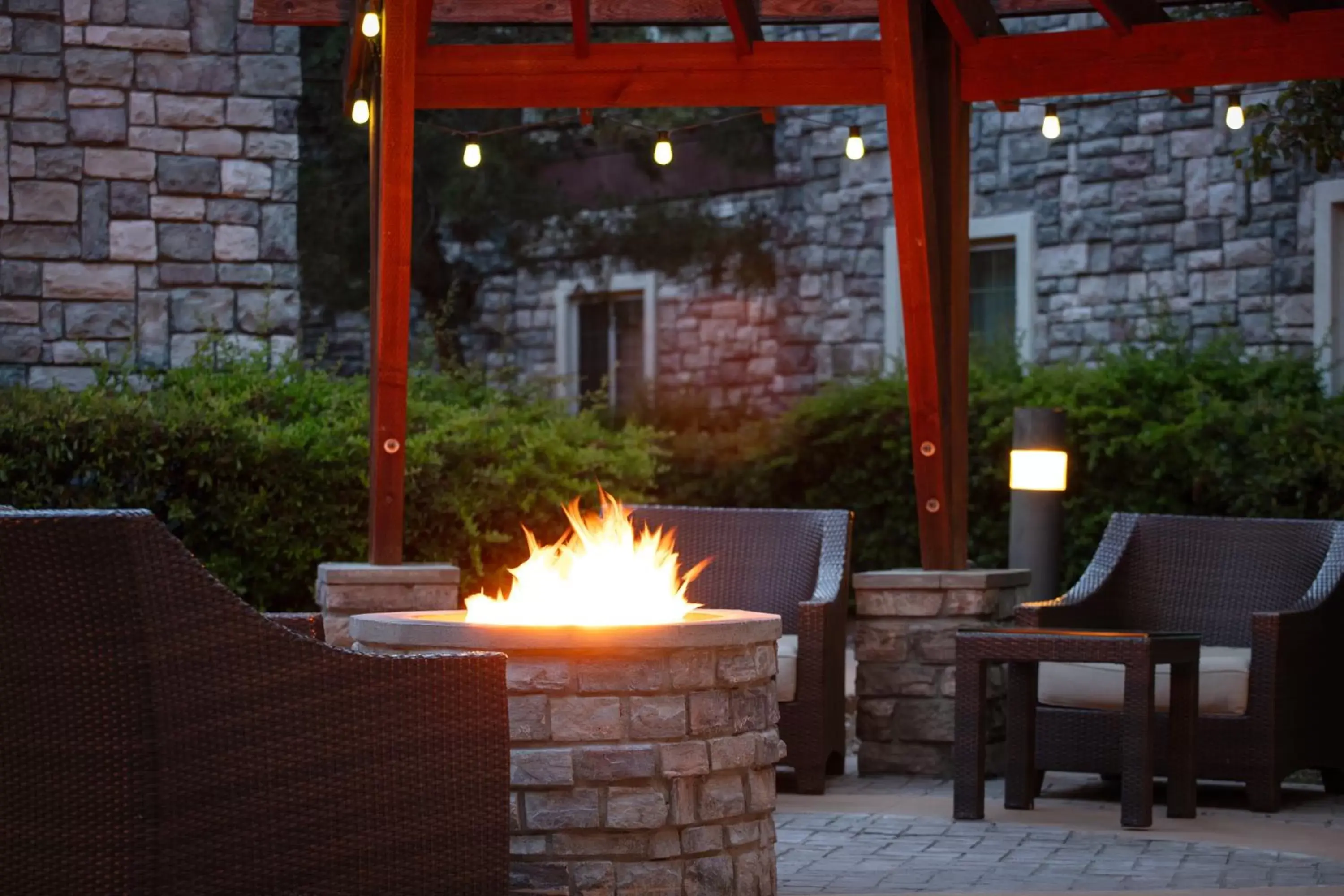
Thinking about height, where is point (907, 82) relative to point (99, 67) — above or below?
below

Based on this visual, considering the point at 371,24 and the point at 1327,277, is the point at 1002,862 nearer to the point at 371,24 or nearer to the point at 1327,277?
the point at 371,24

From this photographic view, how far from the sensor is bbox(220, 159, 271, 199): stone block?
955cm

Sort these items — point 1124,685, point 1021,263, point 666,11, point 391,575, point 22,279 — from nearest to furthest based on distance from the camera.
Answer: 1. point 1124,685
2. point 391,575
3. point 666,11
4. point 22,279
5. point 1021,263

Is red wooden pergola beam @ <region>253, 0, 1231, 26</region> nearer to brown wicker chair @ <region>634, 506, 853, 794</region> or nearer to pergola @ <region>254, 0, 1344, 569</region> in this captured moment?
pergola @ <region>254, 0, 1344, 569</region>

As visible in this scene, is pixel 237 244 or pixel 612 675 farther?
pixel 237 244

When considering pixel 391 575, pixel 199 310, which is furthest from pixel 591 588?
pixel 199 310

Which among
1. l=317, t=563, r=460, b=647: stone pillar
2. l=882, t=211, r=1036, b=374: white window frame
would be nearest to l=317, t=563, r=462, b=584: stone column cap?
l=317, t=563, r=460, b=647: stone pillar

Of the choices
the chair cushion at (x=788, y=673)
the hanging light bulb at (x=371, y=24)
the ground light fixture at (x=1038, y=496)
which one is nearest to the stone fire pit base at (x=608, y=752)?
the chair cushion at (x=788, y=673)

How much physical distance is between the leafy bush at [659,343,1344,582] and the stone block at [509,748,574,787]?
5845mm

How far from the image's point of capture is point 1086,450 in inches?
404

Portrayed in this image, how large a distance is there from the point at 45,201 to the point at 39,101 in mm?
464

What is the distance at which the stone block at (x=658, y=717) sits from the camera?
404 centimetres

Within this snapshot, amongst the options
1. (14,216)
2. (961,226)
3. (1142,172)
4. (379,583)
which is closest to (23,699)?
(379,583)

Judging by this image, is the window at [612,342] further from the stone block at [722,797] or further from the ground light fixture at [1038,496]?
the stone block at [722,797]
